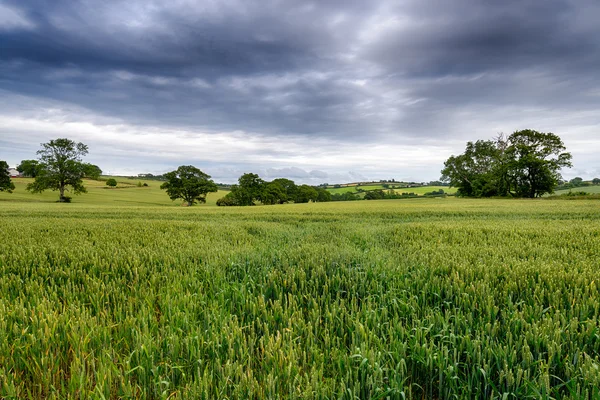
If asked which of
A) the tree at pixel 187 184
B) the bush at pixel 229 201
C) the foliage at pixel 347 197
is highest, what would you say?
the tree at pixel 187 184

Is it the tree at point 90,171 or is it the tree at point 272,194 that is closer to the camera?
the tree at point 90,171

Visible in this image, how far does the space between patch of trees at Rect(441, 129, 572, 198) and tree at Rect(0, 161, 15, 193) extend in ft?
356

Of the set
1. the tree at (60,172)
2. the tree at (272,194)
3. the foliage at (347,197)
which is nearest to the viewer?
the tree at (60,172)

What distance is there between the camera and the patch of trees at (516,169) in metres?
59.5

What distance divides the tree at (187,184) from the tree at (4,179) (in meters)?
32.6

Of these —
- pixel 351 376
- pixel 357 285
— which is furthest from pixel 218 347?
pixel 357 285

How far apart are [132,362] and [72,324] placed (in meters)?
0.82

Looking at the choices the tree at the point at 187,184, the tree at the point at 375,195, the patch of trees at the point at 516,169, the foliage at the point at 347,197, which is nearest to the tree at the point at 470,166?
the patch of trees at the point at 516,169

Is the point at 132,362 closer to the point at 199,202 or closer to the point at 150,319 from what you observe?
the point at 150,319

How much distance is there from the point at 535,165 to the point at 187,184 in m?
79.0

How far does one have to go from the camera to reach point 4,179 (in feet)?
209

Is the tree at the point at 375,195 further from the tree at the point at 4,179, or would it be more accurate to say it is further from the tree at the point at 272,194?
the tree at the point at 4,179

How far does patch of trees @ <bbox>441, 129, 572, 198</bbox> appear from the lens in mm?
59469

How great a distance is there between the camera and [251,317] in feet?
9.55
